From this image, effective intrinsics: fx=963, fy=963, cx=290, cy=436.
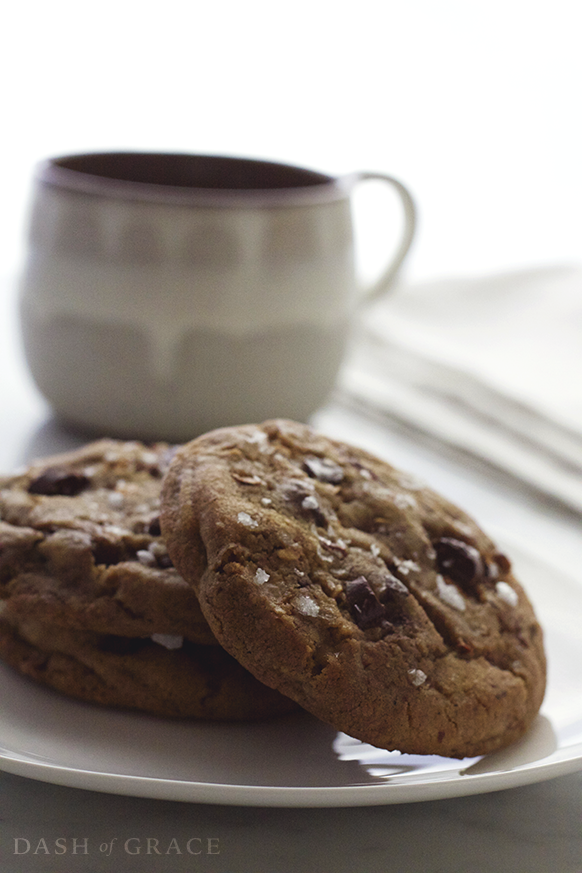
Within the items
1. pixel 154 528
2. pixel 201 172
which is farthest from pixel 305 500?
pixel 201 172

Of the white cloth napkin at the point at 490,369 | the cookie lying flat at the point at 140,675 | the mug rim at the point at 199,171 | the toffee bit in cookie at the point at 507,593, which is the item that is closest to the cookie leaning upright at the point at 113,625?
the cookie lying flat at the point at 140,675

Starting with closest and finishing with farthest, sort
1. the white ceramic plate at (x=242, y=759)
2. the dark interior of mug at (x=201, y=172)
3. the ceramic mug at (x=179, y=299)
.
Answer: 1. the white ceramic plate at (x=242, y=759)
2. the ceramic mug at (x=179, y=299)
3. the dark interior of mug at (x=201, y=172)

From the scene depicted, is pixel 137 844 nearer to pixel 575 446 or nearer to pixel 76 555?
pixel 76 555

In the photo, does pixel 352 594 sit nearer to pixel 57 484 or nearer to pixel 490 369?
pixel 57 484

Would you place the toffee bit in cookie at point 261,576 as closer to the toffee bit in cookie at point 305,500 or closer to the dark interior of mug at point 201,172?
the toffee bit in cookie at point 305,500

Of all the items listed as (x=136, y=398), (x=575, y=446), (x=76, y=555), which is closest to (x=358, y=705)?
(x=76, y=555)

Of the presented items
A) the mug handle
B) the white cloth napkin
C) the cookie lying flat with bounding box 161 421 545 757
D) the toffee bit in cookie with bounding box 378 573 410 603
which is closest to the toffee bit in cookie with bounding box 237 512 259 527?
the cookie lying flat with bounding box 161 421 545 757
